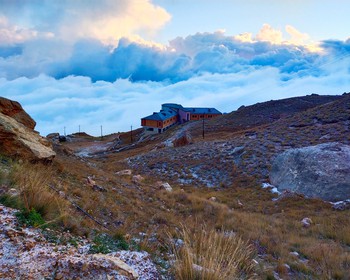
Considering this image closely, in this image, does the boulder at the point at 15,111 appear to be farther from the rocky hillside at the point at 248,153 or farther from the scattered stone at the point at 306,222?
the scattered stone at the point at 306,222

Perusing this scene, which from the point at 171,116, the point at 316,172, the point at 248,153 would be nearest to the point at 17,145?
the point at 316,172

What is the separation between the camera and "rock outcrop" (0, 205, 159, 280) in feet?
10.6

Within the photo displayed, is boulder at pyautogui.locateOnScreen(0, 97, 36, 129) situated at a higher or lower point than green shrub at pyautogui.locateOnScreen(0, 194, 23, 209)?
higher

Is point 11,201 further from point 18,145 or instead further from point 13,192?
point 18,145

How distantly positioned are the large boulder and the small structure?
65752 mm

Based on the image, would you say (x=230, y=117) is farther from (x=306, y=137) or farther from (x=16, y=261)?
(x=16, y=261)

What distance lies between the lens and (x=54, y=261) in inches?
135

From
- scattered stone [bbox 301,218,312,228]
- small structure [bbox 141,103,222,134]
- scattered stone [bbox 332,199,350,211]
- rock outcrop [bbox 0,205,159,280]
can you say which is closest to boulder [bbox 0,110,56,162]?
rock outcrop [bbox 0,205,159,280]

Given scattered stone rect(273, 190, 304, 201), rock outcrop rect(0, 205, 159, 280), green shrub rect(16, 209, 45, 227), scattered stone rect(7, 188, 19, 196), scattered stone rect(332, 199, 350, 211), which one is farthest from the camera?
scattered stone rect(273, 190, 304, 201)

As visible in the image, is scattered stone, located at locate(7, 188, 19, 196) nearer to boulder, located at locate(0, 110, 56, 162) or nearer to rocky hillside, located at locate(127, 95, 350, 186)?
boulder, located at locate(0, 110, 56, 162)

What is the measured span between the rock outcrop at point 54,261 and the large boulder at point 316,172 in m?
13.3

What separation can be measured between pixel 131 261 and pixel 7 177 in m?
3.81

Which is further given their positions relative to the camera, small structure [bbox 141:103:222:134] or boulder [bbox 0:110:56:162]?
small structure [bbox 141:103:222:134]

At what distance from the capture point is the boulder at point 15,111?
1222 cm
